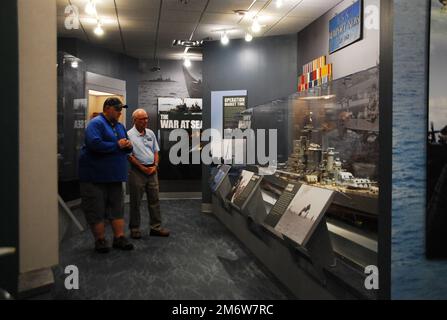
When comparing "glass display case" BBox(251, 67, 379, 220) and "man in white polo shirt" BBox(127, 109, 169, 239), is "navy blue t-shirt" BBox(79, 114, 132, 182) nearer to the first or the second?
"man in white polo shirt" BBox(127, 109, 169, 239)

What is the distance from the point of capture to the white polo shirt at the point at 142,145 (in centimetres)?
529

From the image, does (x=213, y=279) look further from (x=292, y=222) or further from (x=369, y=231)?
(x=369, y=231)

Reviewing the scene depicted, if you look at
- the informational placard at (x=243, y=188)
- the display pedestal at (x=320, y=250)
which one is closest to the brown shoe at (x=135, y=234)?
the informational placard at (x=243, y=188)

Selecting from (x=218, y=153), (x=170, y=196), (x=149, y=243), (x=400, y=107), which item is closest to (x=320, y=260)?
(x=400, y=107)

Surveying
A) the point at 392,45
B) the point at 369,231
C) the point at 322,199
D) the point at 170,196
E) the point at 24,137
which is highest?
the point at 392,45

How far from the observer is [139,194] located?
17.4 feet

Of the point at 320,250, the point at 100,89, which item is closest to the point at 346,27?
the point at 320,250

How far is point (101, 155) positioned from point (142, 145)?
82 cm

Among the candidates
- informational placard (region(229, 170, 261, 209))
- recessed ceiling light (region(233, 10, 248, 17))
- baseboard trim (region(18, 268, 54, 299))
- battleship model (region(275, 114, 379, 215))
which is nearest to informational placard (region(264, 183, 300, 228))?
battleship model (region(275, 114, 379, 215))

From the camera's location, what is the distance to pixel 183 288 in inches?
137

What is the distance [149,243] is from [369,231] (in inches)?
111

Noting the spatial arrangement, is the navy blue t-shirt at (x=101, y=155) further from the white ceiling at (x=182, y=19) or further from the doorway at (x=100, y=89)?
the doorway at (x=100, y=89)

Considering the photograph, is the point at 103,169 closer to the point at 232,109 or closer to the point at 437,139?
the point at 437,139
